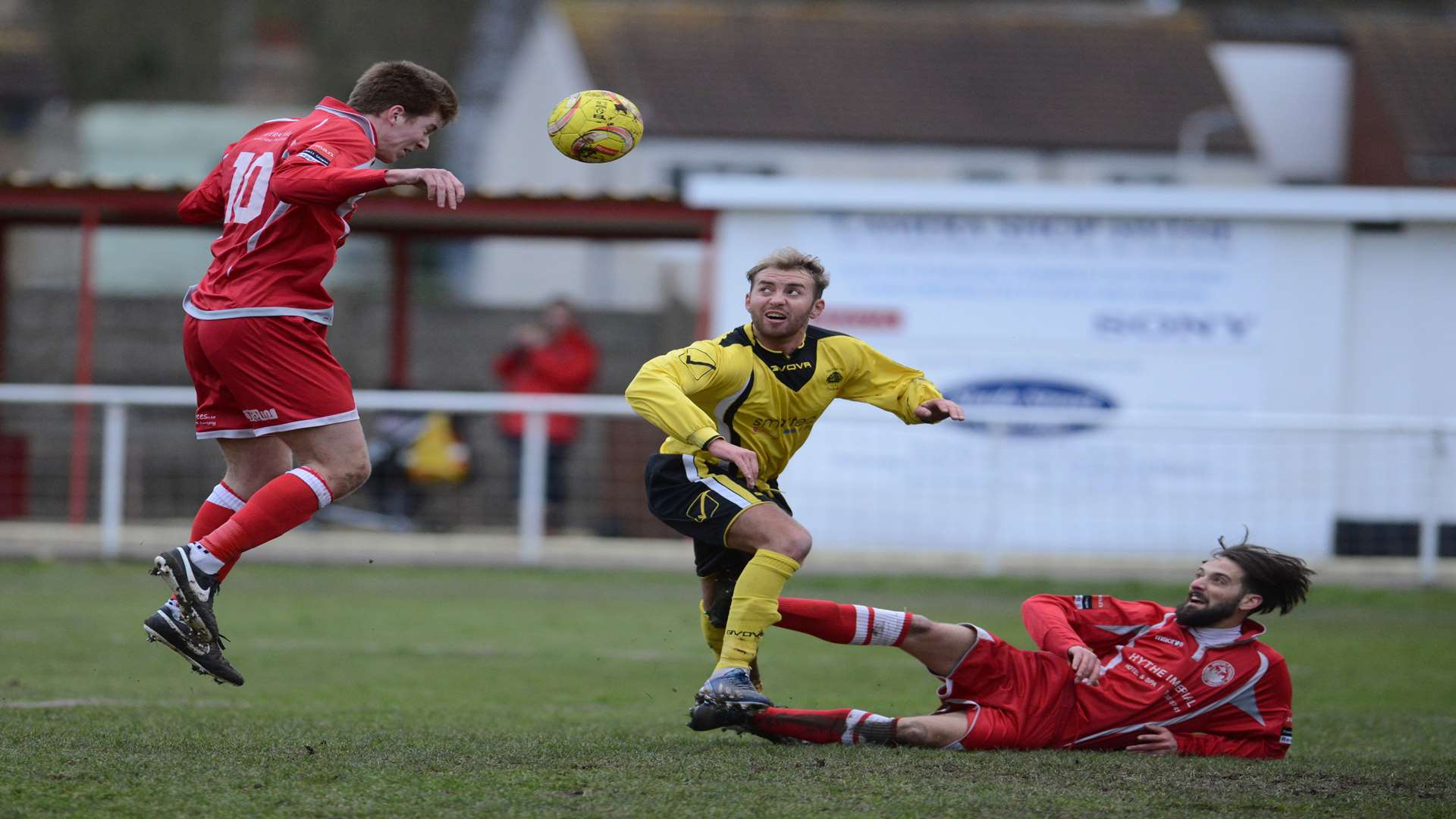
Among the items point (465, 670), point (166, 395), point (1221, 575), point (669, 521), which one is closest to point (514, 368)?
point (166, 395)

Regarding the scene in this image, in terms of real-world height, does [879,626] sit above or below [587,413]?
below

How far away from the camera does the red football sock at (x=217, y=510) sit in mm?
5809

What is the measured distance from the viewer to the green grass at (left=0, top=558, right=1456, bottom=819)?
4.44 meters

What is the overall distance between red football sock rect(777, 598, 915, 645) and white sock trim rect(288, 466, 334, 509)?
65.0 inches

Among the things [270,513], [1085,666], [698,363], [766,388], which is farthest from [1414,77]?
[270,513]

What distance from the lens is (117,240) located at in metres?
28.2

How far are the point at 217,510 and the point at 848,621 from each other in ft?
7.77

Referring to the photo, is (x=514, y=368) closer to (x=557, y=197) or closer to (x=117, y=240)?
(x=557, y=197)

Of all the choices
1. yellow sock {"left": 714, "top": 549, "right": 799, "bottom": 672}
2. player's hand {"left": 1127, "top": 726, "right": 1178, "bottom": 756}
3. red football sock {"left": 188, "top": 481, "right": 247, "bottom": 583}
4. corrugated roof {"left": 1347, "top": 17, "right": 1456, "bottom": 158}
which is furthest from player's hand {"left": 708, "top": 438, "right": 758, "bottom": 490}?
corrugated roof {"left": 1347, "top": 17, "right": 1456, "bottom": 158}

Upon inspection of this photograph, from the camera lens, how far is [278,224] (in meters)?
5.46

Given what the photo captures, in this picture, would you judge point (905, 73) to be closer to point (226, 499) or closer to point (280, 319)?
point (226, 499)

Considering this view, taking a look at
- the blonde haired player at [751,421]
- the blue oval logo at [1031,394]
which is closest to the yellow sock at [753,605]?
the blonde haired player at [751,421]

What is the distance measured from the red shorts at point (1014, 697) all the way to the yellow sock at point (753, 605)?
714mm

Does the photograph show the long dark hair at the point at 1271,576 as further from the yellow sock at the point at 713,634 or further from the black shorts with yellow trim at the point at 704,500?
the yellow sock at the point at 713,634
